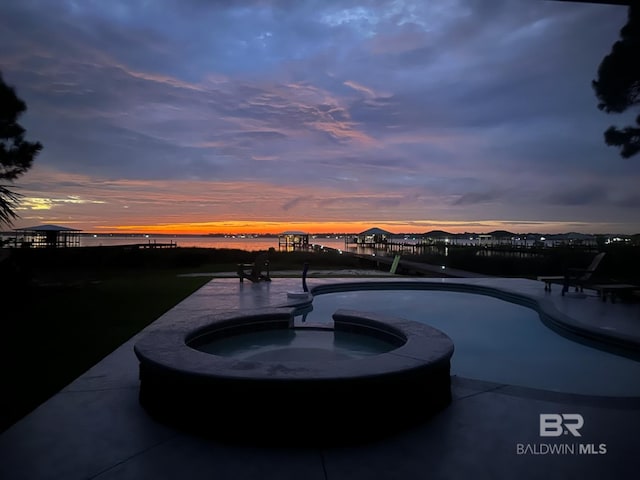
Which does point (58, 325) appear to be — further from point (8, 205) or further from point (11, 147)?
point (11, 147)

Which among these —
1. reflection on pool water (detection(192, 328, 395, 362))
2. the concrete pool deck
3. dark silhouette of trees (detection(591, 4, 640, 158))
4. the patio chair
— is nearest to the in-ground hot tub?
the concrete pool deck

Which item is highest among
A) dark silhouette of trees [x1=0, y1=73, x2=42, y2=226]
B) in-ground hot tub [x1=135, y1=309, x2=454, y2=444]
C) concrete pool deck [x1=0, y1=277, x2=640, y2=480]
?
dark silhouette of trees [x1=0, y1=73, x2=42, y2=226]

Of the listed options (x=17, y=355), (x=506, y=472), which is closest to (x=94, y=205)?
(x=17, y=355)

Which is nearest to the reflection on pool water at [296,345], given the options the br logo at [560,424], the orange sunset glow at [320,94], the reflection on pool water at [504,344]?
the reflection on pool water at [504,344]

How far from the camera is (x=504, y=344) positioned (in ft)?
20.2

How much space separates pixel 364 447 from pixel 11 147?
454 inches

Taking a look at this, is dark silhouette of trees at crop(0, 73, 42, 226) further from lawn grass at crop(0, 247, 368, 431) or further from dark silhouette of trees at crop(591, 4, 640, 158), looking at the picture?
dark silhouette of trees at crop(591, 4, 640, 158)

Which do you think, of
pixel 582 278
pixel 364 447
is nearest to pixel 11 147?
pixel 364 447

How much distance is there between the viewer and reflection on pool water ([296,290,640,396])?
4.48m

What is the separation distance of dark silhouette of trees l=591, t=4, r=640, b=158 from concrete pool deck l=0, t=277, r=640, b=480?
1051 cm

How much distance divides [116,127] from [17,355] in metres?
10.6

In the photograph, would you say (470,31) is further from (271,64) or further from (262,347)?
(262,347)

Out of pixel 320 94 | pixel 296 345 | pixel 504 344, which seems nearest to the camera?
pixel 296 345

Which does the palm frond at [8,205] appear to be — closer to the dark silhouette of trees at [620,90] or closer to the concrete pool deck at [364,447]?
the concrete pool deck at [364,447]
